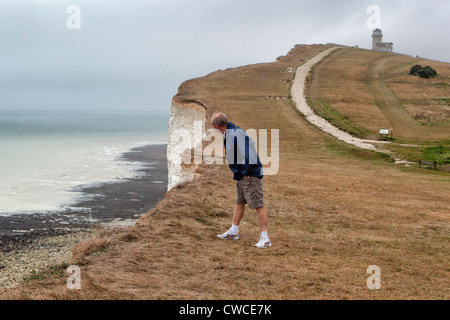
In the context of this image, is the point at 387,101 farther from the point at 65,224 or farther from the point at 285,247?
the point at 285,247

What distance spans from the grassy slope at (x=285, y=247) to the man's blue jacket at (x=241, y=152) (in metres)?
1.50

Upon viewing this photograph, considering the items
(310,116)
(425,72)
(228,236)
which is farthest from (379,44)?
(228,236)

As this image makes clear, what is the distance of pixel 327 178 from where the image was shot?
1869cm

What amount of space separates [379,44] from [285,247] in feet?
382

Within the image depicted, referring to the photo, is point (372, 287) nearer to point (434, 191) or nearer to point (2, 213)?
point (434, 191)

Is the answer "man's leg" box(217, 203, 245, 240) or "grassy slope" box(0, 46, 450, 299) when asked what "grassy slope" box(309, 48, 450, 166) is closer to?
"grassy slope" box(0, 46, 450, 299)

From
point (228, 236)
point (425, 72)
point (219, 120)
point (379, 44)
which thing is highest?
point (379, 44)

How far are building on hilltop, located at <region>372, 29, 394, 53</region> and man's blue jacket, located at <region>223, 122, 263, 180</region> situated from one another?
11596 centimetres

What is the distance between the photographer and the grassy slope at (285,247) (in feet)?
21.5

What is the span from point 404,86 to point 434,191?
48.9m

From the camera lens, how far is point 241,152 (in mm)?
8516

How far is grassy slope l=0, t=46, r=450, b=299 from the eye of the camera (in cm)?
656

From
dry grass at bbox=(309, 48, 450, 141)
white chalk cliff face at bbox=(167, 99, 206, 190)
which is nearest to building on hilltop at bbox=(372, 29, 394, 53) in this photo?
dry grass at bbox=(309, 48, 450, 141)
